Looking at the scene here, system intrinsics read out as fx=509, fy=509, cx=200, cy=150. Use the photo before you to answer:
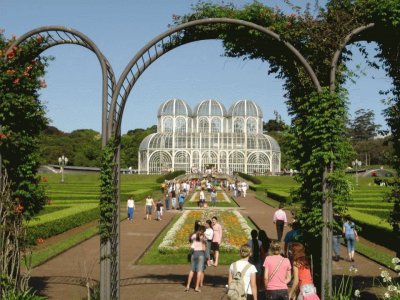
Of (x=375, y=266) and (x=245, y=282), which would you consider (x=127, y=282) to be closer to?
(x=245, y=282)

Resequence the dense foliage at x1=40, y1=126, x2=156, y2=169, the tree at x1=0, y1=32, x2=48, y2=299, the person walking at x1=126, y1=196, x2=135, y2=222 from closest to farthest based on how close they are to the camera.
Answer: the tree at x1=0, y1=32, x2=48, y2=299, the person walking at x1=126, y1=196, x2=135, y2=222, the dense foliage at x1=40, y1=126, x2=156, y2=169

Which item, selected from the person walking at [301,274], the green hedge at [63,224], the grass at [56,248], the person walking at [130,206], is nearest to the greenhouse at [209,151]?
the green hedge at [63,224]

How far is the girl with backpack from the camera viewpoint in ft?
19.8

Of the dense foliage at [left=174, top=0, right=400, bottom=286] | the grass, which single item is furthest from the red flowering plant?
the grass

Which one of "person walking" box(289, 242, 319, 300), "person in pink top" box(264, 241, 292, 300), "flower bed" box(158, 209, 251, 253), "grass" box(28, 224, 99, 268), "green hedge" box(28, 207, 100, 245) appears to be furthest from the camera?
"green hedge" box(28, 207, 100, 245)

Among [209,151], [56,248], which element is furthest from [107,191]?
[209,151]

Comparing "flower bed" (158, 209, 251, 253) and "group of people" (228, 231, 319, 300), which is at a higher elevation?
"group of people" (228, 231, 319, 300)

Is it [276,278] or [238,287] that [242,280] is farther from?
[276,278]

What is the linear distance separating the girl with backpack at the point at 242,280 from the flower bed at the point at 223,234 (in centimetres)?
731

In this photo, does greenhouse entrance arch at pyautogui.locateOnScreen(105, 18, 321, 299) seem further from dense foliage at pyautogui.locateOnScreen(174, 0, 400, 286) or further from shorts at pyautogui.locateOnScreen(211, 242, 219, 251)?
shorts at pyautogui.locateOnScreen(211, 242, 219, 251)

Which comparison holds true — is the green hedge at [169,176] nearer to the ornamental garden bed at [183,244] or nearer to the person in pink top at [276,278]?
the ornamental garden bed at [183,244]

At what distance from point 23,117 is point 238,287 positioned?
4.03 m

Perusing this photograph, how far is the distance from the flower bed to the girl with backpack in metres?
7.31

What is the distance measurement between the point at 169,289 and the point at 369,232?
968 cm
